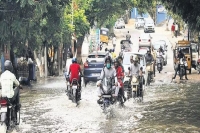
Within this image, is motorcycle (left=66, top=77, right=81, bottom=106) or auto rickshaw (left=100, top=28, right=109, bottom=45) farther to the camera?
auto rickshaw (left=100, top=28, right=109, bottom=45)

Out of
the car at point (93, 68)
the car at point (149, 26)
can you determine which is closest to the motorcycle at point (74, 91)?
the car at point (93, 68)

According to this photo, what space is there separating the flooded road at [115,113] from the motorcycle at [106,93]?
350mm

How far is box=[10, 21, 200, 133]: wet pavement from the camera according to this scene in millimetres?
13852

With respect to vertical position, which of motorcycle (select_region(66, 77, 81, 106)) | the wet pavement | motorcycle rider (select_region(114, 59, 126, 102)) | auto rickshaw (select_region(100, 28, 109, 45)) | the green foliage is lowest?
the wet pavement

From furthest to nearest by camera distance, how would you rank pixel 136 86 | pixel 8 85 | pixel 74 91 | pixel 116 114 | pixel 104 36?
pixel 104 36 → pixel 136 86 → pixel 74 91 → pixel 116 114 → pixel 8 85

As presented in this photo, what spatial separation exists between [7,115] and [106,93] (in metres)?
4.57

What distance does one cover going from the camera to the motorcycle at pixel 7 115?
11945 mm

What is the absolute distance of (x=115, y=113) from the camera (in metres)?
16.8

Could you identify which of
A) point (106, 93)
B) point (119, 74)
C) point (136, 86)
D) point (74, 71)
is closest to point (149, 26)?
point (136, 86)

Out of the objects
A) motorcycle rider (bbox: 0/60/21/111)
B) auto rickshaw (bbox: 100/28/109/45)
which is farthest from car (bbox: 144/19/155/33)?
motorcycle rider (bbox: 0/60/21/111)

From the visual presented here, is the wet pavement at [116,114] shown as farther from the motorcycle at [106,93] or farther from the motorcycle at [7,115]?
the motorcycle at [7,115]

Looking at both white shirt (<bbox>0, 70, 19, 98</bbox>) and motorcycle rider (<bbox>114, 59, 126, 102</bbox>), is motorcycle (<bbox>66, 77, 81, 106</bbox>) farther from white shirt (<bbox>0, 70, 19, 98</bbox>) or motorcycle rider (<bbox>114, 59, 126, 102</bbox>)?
white shirt (<bbox>0, 70, 19, 98</bbox>)

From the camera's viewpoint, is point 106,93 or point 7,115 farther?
point 106,93

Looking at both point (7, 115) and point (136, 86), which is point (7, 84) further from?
point (136, 86)
